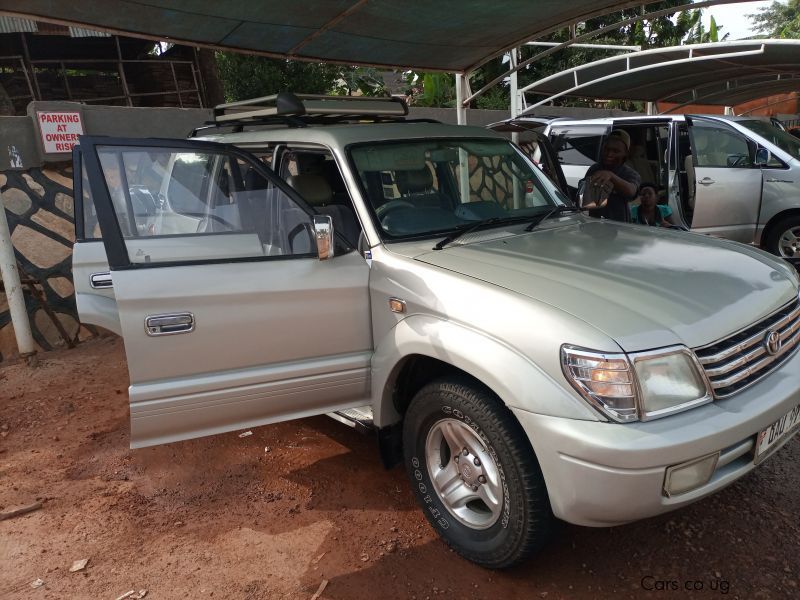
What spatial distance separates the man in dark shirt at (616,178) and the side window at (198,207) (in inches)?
114

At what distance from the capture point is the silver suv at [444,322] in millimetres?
2090

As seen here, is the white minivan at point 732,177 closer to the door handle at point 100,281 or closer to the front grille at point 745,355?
the front grille at point 745,355

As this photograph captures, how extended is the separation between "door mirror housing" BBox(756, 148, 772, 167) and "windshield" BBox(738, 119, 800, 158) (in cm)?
25

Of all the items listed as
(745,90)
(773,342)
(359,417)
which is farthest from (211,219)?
(745,90)

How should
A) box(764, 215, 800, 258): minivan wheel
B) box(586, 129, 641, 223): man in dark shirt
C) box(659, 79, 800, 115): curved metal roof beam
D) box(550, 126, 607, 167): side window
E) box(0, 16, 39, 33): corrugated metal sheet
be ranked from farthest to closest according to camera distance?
box(659, 79, 800, 115): curved metal roof beam < box(0, 16, 39, 33): corrugated metal sheet < box(550, 126, 607, 167): side window < box(764, 215, 800, 258): minivan wheel < box(586, 129, 641, 223): man in dark shirt

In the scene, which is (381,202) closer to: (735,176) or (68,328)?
(68,328)

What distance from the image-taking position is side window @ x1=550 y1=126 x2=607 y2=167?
8.03 meters

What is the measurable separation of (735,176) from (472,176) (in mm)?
4958

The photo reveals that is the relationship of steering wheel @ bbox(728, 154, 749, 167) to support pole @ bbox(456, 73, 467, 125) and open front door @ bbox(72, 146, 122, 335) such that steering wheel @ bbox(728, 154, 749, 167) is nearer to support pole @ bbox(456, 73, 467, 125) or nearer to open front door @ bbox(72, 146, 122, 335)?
support pole @ bbox(456, 73, 467, 125)

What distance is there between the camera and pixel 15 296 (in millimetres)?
5141

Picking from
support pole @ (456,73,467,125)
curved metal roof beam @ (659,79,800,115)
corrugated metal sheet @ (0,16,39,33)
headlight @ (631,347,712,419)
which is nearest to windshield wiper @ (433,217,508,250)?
headlight @ (631,347,712,419)

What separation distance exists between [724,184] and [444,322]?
6012 millimetres

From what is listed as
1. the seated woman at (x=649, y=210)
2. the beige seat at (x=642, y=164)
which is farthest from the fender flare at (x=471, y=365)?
the beige seat at (x=642, y=164)

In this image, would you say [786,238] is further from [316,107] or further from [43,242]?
[43,242]
